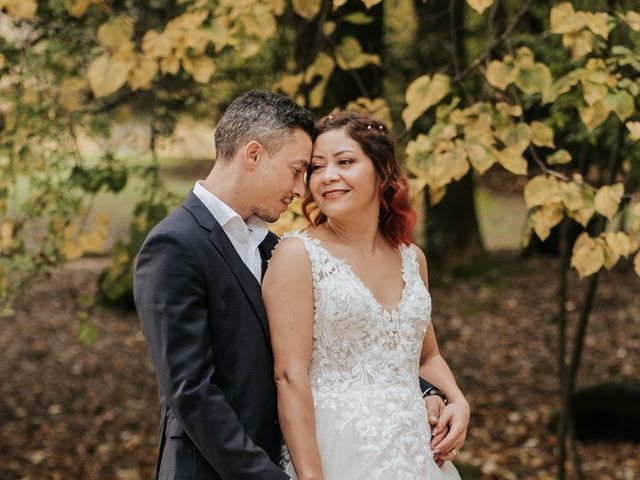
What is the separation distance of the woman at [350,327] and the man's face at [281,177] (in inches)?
3.1

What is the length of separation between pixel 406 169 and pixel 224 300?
5.20 ft

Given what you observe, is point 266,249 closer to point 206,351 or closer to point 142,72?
point 206,351

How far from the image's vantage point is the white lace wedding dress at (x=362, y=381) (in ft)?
7.90

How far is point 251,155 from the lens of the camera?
232 cm

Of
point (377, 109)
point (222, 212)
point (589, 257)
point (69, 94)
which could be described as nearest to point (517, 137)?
point (589, 257)

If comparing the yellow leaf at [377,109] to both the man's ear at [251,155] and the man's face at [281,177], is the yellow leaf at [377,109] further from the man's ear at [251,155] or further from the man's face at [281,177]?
the man's ear at [251,155]

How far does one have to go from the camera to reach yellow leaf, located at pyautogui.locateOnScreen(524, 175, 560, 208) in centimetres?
315

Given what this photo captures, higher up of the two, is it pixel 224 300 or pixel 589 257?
pixel 224 300

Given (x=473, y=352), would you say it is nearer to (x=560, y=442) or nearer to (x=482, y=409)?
(x=482, y=409)

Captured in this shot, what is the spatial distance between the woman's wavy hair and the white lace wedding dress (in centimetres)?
25

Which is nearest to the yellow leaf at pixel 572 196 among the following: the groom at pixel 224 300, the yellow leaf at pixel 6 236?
the groom at pixel 224 300

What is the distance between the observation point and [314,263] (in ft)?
Result: 7.92

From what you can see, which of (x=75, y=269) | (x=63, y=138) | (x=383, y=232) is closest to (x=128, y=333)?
(x=75, y=269)

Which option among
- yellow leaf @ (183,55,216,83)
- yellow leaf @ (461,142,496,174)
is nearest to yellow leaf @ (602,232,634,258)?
yellow leaf @ (461,142,496,174)
